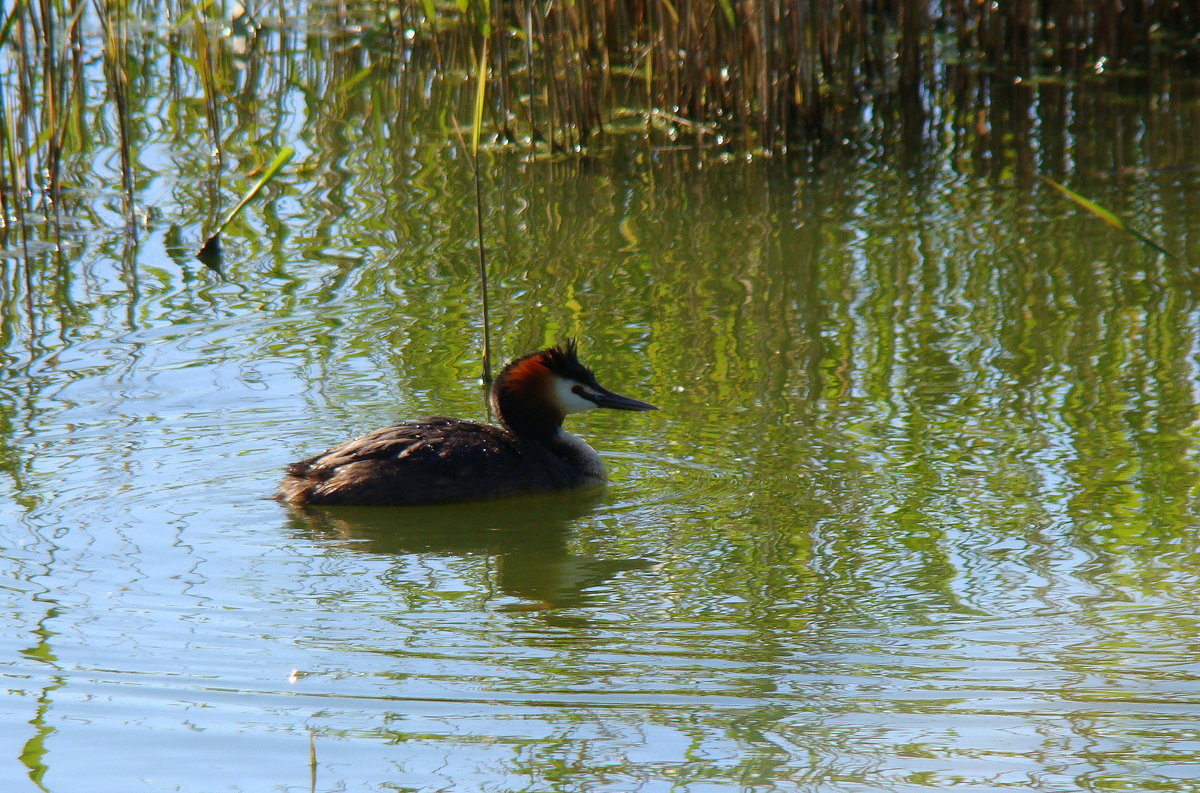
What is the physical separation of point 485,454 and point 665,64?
505cm

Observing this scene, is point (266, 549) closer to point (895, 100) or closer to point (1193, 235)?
point (1193, 235)

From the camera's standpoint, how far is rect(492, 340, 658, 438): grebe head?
602 cm

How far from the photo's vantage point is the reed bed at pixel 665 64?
8.82 metres

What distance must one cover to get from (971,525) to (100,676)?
2703 millimetres

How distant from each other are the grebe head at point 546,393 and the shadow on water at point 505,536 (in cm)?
40

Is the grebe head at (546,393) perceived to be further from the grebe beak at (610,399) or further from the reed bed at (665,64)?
the reed bed at (665,64)

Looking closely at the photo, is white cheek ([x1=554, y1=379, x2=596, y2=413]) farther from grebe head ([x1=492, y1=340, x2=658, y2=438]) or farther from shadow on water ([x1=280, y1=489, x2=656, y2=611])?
shadow on water ([x1=280, y1=489, x2=656, y2=611])

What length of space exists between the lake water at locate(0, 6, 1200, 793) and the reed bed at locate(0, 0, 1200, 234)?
0.33m

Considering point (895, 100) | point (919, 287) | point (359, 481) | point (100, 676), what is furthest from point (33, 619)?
point (895, 100)

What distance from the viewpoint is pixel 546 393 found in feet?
20.0

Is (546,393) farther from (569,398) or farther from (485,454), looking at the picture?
(485,454)

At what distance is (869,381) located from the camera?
647 centimetres

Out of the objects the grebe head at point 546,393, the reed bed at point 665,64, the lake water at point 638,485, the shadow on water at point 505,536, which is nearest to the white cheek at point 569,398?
the grebe head at point 546,393

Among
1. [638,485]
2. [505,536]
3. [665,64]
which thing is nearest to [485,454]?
[505,536]
